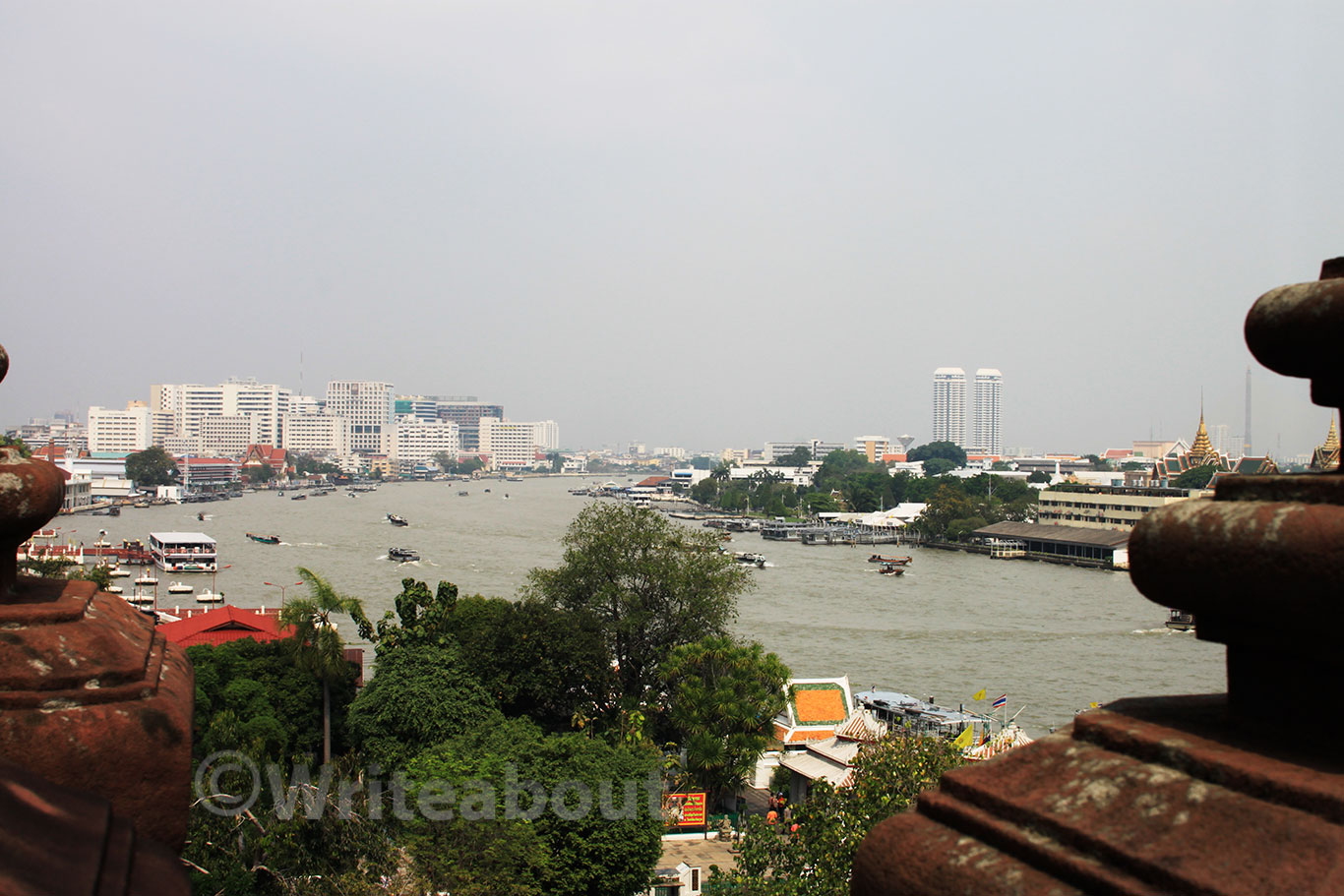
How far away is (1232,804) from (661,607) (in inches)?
430

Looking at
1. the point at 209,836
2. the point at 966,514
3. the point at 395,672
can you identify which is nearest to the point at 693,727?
the point at 395,672

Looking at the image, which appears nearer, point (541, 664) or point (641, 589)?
point (541, 664)

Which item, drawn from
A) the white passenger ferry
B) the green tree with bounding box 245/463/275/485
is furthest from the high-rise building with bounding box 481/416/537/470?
the white passenger ferry

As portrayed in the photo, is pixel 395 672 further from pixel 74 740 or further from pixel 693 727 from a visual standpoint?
pixel 74 740

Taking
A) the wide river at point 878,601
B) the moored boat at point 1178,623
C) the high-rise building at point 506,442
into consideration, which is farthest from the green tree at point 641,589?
the high-rise building at point 506,442

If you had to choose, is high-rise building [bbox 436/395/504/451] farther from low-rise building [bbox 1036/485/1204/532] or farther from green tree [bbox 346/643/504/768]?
green tree [bbox 346/643/504/768]

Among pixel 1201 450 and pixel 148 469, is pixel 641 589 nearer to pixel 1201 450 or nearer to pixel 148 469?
pixel 1201 450

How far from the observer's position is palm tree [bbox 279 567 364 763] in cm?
972

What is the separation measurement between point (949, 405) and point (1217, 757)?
422 ft

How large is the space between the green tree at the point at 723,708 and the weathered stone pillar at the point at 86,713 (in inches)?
300

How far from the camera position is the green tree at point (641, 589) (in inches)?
453

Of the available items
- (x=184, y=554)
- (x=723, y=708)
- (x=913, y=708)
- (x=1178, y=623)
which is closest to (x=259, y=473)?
(x=184, y=554)

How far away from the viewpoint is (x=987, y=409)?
126 m

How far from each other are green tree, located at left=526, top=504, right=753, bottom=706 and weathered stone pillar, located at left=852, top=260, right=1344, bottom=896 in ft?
33.3
